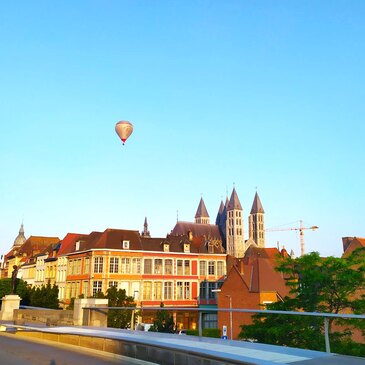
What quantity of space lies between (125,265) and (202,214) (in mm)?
112717

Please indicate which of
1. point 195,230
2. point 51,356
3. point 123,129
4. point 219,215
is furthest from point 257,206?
point 51,356

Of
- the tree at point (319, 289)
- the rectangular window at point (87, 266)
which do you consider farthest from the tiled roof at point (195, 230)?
the tree at point (319, 289)

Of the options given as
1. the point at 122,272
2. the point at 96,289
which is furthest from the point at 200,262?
the point at 96,289

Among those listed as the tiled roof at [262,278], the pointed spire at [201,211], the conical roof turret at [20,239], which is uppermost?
the pointed spire at [201,211]

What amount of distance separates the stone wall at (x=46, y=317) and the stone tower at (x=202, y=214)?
5964 inches

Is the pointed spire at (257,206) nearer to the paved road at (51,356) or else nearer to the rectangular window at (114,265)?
the rectangular window at (114,265)

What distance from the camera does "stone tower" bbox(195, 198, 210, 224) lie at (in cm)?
17138

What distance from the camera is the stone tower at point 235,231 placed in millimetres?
146000

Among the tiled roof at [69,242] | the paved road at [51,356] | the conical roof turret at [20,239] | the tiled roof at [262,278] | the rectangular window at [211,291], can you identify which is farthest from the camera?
the conical roof turret at [20,239]

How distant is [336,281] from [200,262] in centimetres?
4610

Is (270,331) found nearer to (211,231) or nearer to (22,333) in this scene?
(22,333)

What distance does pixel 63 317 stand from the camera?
599 inches

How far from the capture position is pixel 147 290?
61250mm

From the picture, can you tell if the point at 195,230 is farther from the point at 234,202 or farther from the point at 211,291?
the point at 211,291
